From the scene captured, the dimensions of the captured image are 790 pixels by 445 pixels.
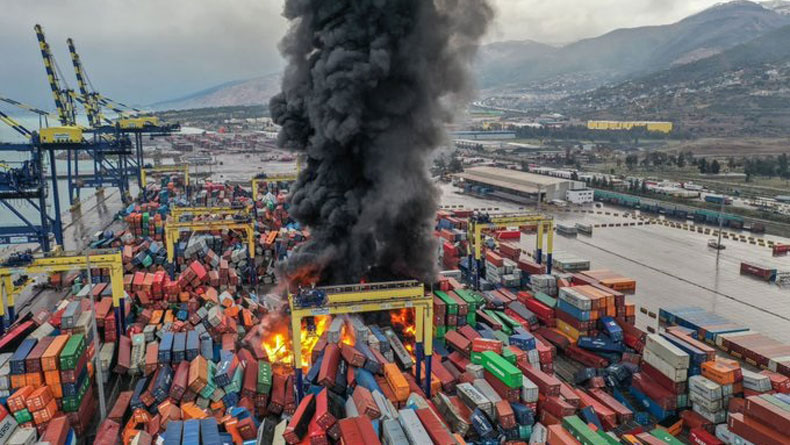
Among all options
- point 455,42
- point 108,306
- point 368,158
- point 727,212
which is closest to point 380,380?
point 368,158

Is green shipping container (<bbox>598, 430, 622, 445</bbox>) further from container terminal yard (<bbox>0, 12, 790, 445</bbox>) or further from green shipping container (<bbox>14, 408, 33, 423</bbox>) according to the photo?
green shipping container (<bbox>14, 408, 33, 423</bbox>)

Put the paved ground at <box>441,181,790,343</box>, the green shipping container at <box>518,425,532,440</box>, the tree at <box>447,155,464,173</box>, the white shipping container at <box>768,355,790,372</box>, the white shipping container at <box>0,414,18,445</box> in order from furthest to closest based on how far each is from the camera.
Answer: the tree at <box>447,155,464,173</box>, the paved ground at <box>441,181,790,343</box>, the white shipping container at <box>768,355,790,372</box>, the green shipping container at <box>518,425,532,440</box>, the white shipping container at <box>0,414,18,445</box>

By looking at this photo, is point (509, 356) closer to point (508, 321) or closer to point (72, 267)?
point (508, 321)

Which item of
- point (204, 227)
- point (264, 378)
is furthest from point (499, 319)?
point (204, 227)

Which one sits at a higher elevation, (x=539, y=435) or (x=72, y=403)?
(x=72, y=403)

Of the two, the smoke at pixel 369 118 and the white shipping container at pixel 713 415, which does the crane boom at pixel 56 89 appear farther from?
the white shipping container at pixel 713 415

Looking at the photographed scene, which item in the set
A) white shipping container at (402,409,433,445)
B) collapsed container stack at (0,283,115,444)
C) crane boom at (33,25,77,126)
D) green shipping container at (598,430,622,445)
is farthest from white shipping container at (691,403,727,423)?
crane boom at (33,25,77,126)
